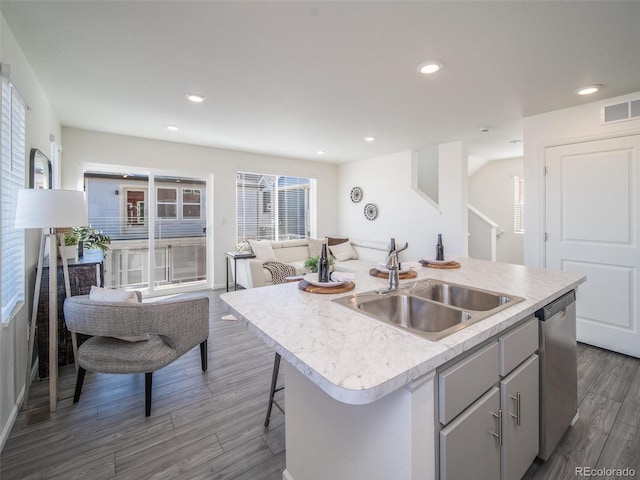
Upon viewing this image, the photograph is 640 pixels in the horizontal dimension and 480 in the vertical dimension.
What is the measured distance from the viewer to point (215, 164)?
515 centimetres

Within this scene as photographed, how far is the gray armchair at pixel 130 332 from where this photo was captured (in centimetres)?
186

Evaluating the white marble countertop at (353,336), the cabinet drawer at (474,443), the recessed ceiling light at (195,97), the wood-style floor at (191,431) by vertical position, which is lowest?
the wood-style floor at (191,431)

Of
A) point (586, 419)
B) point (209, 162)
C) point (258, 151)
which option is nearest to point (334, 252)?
point (258, 151)

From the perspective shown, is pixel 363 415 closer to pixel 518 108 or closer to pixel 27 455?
pixel 27 455

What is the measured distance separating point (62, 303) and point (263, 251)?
286 cm

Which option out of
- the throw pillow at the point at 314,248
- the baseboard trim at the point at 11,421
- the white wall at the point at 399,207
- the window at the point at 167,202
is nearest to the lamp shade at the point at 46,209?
the baseboard trim at the point at 11,421

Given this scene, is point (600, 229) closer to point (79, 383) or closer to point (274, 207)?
point (79, 383)

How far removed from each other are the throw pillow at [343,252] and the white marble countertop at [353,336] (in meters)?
4.05

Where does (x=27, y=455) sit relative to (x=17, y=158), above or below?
below

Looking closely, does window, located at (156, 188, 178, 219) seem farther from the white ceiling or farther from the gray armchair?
the gray armchair

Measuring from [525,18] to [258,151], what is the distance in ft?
14.2

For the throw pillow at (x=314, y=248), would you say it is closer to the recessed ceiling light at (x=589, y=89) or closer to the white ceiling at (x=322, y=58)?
the white ceiling at (x=322, y=58)

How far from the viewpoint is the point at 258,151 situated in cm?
538

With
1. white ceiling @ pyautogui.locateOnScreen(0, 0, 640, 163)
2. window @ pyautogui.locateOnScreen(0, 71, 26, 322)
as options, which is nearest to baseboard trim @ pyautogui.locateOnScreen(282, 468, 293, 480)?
window @ pyautogui.locateOnScreen(0, 71, 26, 322)
